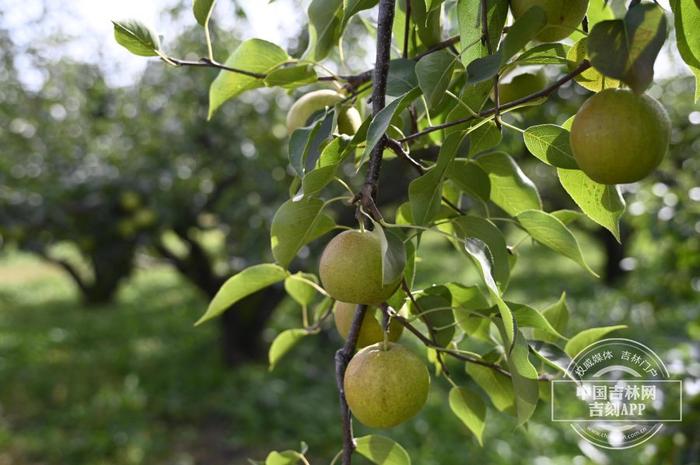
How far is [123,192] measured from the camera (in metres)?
3.28

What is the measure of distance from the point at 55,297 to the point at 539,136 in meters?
7.85

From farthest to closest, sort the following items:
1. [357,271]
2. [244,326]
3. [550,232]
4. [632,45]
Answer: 1. [244,326]
2. [550,232]
3. [357,271]
4. [632,45]

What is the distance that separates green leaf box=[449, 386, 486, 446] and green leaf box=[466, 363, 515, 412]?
42 millimetres

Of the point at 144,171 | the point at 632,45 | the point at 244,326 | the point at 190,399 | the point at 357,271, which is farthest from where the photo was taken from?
the point at 244,326

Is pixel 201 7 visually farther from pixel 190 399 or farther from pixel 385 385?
pixel 190 399

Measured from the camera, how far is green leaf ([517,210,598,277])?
574mm

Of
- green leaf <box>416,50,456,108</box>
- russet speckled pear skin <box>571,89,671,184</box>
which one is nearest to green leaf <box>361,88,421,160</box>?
green leaf <box>416,50,456,108</box>

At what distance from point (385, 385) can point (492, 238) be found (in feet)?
0.49

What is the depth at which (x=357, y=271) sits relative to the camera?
0.48 meters

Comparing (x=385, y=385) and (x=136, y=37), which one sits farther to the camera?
(x=136, y=37)

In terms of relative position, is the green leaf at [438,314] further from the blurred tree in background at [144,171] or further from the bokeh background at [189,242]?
the blurred tree in background at [144,171]

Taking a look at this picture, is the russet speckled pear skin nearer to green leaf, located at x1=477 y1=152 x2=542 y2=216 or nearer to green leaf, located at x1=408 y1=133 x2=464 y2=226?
green leaf, located at x1=408 y1=133 x2=464 y2=226

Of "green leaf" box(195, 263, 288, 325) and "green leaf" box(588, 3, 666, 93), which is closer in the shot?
"green leaf" box(588, 3, 666, 93)

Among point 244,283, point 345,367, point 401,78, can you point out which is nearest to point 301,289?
point 244,283
